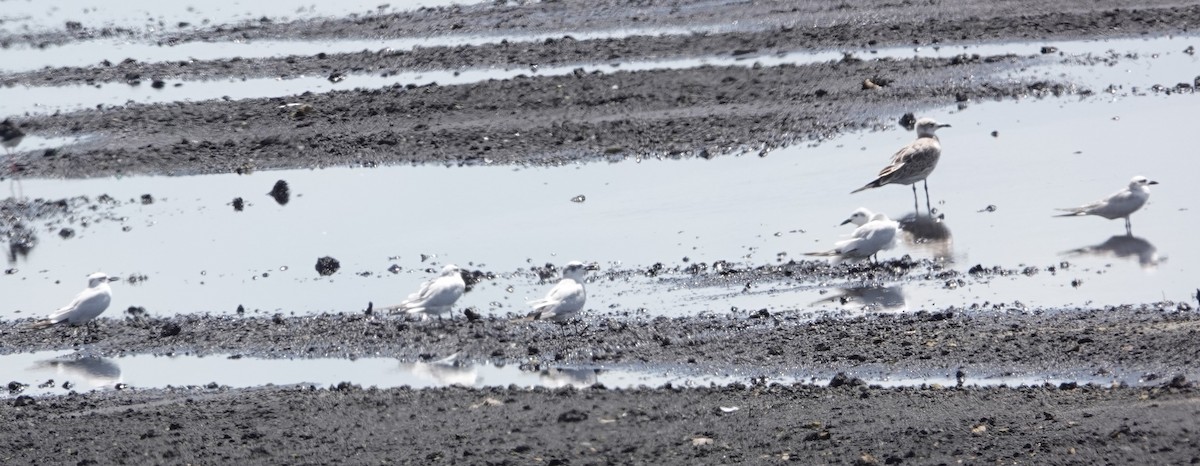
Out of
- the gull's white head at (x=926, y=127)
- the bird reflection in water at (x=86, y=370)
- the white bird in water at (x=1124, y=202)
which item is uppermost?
the gull's white head at (x=926, y=127)

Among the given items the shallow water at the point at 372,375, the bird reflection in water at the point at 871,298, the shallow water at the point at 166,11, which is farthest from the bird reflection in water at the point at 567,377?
the shallow water at the point at 166,11

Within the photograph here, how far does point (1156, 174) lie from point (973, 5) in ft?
27.6

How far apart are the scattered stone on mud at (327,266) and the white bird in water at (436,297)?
82.5 inches

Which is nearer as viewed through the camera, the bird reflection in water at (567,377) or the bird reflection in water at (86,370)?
the bird reflection in water at (567,377)

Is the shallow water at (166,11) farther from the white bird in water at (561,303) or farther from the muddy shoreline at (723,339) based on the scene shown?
the white bird in water at (561,303)

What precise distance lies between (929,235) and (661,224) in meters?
2.23

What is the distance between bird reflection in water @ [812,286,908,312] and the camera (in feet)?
39.2

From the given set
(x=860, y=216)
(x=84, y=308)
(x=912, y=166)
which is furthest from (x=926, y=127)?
(x=84, y=308)

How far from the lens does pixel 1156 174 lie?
15602mm

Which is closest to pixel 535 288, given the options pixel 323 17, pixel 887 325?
pixel 887 325

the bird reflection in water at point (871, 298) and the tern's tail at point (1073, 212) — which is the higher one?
the tern's tail at point (1073, 212)

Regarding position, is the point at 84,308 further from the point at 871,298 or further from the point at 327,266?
the point at 871,298

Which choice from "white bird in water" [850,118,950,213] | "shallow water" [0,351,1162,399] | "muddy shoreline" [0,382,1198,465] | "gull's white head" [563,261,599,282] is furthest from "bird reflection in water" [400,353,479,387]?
"white bird in water" [850,118,950,213]

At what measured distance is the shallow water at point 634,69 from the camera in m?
19.8
